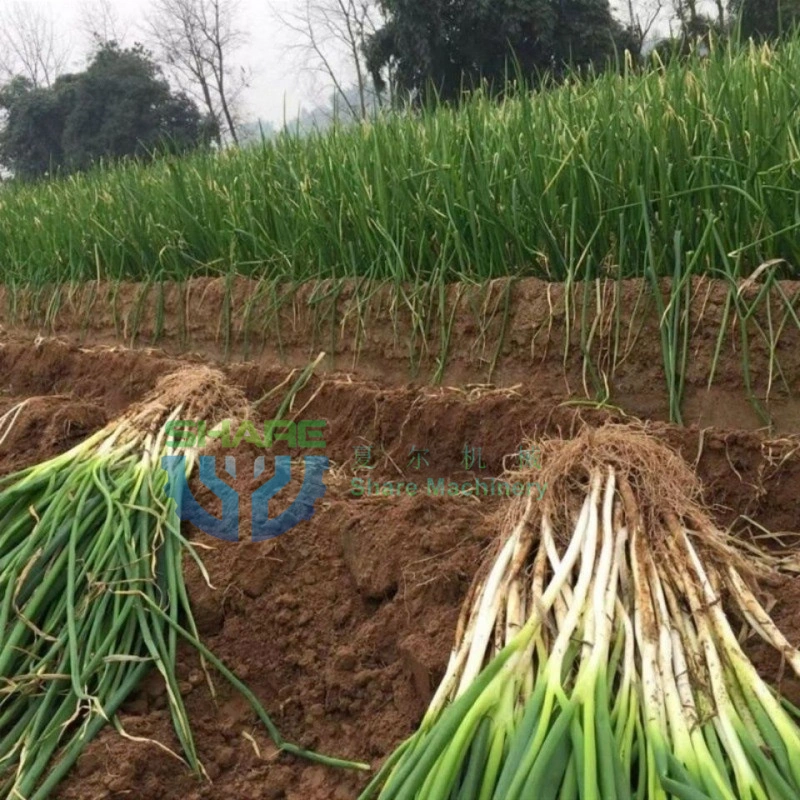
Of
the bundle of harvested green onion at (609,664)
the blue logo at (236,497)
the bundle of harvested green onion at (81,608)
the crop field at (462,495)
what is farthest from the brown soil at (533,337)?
the bundle of harvested green onion at (81,608)

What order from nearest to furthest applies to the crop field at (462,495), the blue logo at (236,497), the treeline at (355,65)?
1. the crop field at (462,495)
2. the blue logo at (236,497)
3. the treeline at (355,65)

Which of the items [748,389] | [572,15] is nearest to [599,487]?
[748,389]

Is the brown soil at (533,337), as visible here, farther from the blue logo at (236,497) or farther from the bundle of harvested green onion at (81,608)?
the bundle of harvested green onion at (81,608)

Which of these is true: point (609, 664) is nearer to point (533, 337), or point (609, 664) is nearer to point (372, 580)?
point (372, 580)

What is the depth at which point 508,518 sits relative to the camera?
1.40 meters

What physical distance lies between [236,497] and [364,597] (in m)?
0.43

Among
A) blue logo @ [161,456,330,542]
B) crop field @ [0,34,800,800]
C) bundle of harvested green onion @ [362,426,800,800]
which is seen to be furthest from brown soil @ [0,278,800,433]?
blue logo @ [161,456,330,542]

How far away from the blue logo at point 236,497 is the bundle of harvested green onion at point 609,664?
0.50m

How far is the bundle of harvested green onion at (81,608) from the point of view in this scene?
1.29 metres

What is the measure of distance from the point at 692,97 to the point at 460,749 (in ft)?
5.72

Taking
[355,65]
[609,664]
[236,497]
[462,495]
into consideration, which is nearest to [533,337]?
[462,495]

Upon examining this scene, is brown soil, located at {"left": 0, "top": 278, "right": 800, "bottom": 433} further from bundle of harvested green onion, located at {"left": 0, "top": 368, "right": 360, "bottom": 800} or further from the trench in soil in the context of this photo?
bundle of harvested green onion, located at {"left": 0, "top": 368, "right": 360, "bottom": 800}

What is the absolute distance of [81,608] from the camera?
58.2 inches

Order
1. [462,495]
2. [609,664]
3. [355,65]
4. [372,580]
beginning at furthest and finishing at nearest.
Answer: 1. [355,65]
2. [462,495]
3. [372,580]
4. [609,664]
